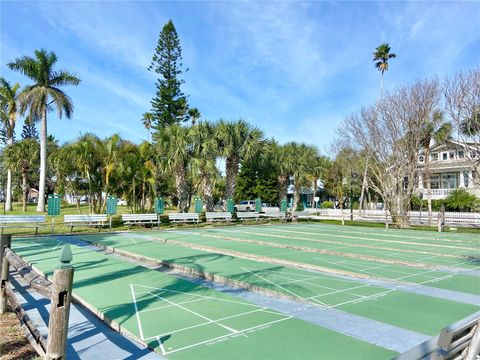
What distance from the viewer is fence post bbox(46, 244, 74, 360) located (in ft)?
10.8

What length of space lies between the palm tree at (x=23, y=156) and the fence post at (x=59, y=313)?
34944 mm

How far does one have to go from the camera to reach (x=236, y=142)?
1020 inches

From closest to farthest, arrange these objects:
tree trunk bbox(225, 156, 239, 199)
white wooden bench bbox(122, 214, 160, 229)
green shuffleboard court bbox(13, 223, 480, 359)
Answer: green shuffleboard court bbox(13, 223, 480, 359) → white wooden bench bbox(122, 214, 160, 229) → tree trunk bbox(225, 156, 239, 199)

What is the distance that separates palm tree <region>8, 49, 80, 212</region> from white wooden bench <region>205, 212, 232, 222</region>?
13.2m

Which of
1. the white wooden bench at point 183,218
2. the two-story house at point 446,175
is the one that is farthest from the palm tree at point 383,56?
the white wooden bench at point 183,218

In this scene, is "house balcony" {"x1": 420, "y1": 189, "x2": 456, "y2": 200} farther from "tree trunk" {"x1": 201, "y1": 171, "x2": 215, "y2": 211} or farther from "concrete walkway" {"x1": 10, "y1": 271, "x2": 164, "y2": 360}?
"concrete walkway" {"x1": 10, "y1": 271, "x2": 164, "y2": 360}

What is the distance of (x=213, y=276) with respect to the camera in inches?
323

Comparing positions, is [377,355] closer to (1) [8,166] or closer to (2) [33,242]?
(2) [33,242]

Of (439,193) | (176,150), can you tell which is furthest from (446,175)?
(176,150)

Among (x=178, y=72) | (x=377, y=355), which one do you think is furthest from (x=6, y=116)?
(x=377, y=355)

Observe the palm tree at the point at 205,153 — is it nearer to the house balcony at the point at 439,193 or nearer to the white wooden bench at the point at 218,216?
the white wooden bench at the point at 218,216

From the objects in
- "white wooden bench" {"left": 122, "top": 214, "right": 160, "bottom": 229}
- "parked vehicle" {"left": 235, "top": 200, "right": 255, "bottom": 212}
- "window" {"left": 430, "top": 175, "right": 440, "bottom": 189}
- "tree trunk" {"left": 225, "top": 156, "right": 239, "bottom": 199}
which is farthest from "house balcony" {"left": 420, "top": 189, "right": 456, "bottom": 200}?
"white wooden bench" {"left": 122, "top": 214, "right": 160, "bottom": 229}

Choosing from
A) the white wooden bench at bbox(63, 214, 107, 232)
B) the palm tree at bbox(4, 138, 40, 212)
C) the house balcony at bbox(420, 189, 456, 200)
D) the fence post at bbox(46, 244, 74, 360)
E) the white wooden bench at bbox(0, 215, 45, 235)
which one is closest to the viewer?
the fence post at bbox(46, 244, 74, 360)

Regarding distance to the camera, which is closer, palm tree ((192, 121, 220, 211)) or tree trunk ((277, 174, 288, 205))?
Result: palm tree ((192, 121, 220, 211))
